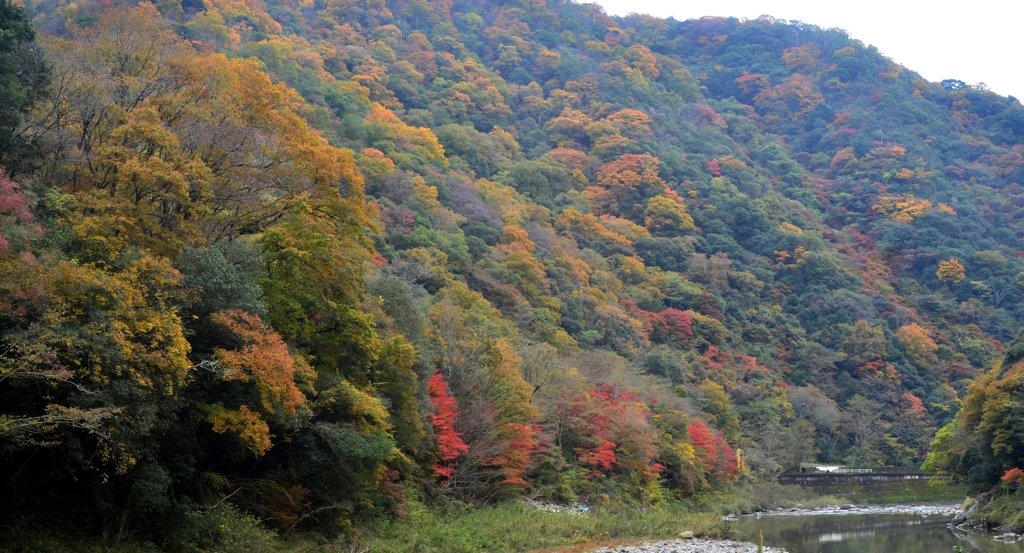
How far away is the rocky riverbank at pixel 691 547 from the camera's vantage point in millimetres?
27516

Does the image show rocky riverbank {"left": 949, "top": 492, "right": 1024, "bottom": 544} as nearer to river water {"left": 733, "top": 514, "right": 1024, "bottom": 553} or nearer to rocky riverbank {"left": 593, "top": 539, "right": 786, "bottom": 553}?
river water {"left": 733, "top": 514, "right": 1024, "bottom": 553}

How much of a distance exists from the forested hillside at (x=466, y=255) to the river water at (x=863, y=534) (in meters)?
6.56

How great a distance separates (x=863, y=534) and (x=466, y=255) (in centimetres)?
3076

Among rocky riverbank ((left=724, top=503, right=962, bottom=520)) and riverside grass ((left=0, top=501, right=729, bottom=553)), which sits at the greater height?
riverside grass ((left=0, top=501, right=729, bottom=553))

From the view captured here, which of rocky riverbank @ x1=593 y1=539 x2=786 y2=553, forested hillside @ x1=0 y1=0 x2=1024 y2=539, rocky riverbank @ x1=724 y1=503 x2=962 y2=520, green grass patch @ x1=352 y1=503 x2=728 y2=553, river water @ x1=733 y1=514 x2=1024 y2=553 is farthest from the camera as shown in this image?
rocky riverbank @ x1=724 y1=503 x2=962 y2=520

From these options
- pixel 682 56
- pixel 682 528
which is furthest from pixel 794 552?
pixel 682 56

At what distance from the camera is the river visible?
31875mm

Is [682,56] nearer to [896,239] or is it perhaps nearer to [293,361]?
[896,239]

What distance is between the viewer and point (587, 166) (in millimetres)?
102750

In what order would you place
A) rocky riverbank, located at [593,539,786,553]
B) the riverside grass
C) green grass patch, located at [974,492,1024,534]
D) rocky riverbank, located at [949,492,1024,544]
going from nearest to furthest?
the riverside grass, rocky riverbank, located at [593,539,786,553], rocky riverbank, located at [949,492,1024,544], green grass patch, located at [974,492,1024,534]

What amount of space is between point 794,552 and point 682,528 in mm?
5331

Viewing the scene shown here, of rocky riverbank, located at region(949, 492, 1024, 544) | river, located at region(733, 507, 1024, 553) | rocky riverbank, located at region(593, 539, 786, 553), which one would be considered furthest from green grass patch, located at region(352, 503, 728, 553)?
rocky riverbank, located at region(949, 492, 1024, 544)

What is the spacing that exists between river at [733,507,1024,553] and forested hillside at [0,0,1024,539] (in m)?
6.40

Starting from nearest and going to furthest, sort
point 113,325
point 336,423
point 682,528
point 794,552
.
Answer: point 113,325 < point 336,423 < point 794,552 < point 682,528
